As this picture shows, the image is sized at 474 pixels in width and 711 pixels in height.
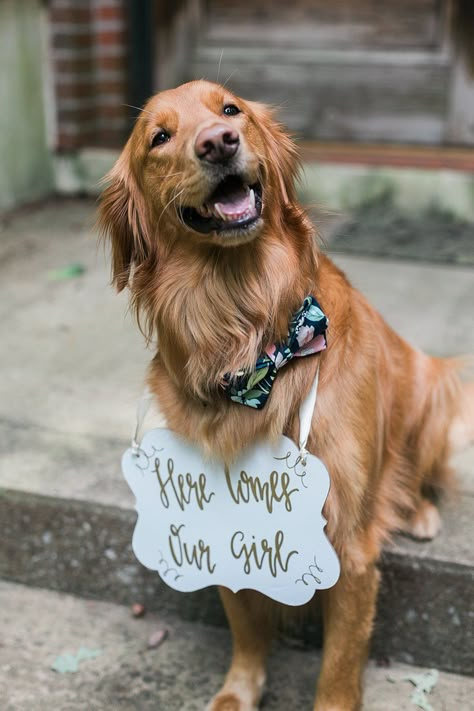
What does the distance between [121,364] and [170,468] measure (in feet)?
3.95

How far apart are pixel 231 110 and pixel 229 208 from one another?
0.30m

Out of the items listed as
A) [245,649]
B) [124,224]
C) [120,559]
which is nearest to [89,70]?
[124,224]

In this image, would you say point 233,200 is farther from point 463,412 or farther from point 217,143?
point 463,412

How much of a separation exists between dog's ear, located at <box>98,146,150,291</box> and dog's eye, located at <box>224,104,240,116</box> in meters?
0.26

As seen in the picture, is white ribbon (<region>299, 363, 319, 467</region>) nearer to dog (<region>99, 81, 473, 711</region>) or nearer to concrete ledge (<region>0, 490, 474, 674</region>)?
dog (<region>99, 81, 473, 711</region>)

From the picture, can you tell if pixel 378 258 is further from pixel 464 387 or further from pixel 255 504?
pixel 255 504

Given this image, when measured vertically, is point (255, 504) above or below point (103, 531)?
above

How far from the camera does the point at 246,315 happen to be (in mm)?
1827

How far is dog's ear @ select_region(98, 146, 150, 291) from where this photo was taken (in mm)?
1935

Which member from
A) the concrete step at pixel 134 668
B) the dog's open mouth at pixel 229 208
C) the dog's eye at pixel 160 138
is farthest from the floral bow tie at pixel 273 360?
the concrete step at pixel 134 668

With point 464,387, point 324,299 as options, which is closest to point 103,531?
point 324,299

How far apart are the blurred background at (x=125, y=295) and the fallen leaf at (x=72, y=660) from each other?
0.6 inches

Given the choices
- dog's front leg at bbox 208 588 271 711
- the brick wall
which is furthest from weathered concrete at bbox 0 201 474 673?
the brick wall

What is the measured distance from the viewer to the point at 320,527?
1772 mm
